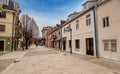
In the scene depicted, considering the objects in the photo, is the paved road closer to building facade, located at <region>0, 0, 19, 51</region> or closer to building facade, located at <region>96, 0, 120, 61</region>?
building facade, located at <region>96, 0, 120, 61</region>

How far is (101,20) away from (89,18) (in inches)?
113

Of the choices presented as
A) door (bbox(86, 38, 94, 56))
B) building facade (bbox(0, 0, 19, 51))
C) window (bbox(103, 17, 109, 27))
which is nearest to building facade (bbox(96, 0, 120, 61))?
window (bbox(103, 17, 109, 27))

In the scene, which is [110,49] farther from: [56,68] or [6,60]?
[6,60]

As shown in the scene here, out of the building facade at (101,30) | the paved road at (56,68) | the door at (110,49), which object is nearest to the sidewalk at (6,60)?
the paved road at (56,68)

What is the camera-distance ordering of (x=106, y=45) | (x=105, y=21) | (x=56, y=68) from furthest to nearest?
(x=106, y=45), (x=105, y=21), (x=56, y=68)

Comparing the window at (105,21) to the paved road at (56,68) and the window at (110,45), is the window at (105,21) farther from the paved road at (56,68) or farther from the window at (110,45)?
the paved road at (56,68)

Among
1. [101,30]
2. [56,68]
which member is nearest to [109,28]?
[101,30]

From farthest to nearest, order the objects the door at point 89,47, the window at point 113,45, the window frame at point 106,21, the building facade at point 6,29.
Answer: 1. the building facade at point 6,29
2. the door at point 89,47
3. the window frame at point 106,21
4. the window at point 113,45

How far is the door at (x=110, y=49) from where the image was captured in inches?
466

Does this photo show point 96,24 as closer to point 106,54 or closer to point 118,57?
point 106,54

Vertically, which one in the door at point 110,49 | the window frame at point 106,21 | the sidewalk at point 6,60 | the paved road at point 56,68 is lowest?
the sidewalk at point 6,60

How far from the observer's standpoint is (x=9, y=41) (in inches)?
1033

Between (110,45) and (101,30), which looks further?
(101,30)

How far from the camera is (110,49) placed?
1252 cm
